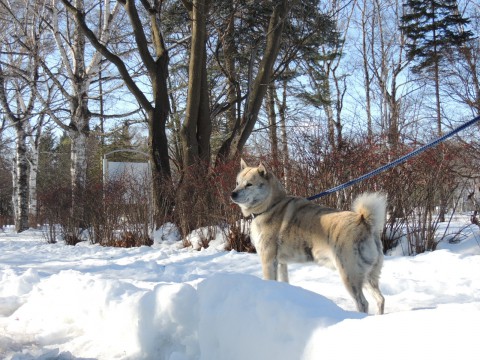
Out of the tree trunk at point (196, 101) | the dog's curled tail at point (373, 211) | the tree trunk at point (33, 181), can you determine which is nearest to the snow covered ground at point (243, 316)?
the dog's curled tail at point (373, 211)

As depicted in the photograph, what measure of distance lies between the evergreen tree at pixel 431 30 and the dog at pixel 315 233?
23770 millimetres

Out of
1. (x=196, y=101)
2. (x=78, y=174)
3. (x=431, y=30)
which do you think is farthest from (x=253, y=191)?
(x=431, y=30)

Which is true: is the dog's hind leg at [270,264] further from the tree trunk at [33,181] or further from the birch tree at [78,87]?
the tree trunk at [33,181]

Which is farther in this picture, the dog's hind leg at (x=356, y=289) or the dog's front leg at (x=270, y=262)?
the dog's front leg at (x=270, y=262)

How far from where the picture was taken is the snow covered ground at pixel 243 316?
179cm

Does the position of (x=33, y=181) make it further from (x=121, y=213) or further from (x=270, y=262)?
(x=270, y=262)

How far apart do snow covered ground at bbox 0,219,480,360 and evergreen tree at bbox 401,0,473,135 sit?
22.8 metres

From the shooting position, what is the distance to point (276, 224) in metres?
4.71

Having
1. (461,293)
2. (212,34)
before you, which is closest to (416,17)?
(212,34)

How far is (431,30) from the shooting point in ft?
90.2

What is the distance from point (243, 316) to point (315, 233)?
186 cm

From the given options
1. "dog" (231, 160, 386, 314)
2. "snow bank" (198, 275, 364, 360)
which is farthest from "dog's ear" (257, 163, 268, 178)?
"snow bank" (198, 275, 364, 360)

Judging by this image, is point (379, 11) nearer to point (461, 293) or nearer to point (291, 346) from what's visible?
point (461, 293)

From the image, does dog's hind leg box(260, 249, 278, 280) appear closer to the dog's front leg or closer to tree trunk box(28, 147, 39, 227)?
the dog's front leg
